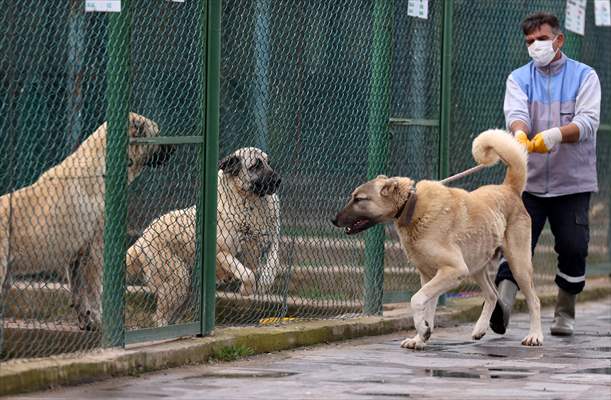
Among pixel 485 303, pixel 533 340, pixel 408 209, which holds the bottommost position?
pixel 533 340

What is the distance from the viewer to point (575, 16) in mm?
12070

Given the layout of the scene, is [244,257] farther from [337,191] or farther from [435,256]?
[435,256]

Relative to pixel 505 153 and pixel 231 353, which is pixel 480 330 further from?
pixel 231 353

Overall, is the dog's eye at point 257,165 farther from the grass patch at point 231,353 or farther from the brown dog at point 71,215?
the grass patch at point 231,353

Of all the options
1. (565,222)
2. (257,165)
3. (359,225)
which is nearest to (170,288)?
(257,165)

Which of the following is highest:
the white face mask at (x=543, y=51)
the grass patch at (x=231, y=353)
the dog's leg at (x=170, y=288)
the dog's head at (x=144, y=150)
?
the white face mask at (x=543, y=51)

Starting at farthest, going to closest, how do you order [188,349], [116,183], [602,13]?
[602,13], [188,349], [116,183]

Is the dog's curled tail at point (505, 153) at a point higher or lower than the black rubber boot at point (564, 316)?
higher

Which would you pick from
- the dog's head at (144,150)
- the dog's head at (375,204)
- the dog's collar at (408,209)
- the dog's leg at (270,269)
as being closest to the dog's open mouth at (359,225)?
the dog's head at (375,204)

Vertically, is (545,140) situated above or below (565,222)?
above

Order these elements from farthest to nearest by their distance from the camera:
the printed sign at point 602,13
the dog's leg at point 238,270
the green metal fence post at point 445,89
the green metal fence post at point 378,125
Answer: the printed sign at point 602,13 → the green metal fence post at point 445,89 → the green metal fence post at point 378,125 → the dog's leg at point 238,270

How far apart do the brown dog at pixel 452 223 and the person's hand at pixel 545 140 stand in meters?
0.18

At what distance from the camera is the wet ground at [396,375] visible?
6.74 meters

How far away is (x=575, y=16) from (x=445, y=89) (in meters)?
2.26
